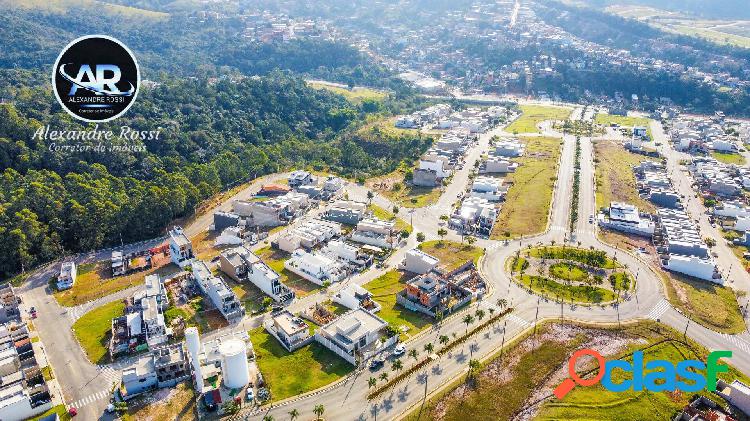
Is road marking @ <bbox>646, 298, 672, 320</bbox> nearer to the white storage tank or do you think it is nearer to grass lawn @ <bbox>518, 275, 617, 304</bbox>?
grass lawn @ <bbox>518, 275, 617, 304</bbox>

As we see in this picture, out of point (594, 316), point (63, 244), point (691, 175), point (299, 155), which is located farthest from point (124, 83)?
point (691, 175)

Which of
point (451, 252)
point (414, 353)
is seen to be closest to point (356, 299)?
point (414, 353)

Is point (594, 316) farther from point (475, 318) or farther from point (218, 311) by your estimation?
point (218, 311)

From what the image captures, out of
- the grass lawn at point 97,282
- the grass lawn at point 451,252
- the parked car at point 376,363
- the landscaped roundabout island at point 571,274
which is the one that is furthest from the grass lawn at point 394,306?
the grass lawn at point 97,282

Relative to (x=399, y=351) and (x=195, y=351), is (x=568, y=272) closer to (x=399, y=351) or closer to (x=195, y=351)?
(x=399, y=351)

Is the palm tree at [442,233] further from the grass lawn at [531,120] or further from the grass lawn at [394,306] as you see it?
the grass lawn at [531,120]

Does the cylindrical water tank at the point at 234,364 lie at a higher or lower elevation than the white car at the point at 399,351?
higher

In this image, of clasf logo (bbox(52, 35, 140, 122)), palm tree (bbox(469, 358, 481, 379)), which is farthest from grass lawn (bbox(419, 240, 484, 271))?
clasf logo (bbox(52, 35, 140, 122))
